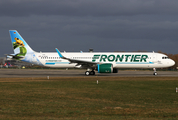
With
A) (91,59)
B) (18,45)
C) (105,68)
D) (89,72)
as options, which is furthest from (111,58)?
(18,45)

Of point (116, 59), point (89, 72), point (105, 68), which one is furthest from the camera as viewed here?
point (89, 72)

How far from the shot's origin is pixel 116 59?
152 ft

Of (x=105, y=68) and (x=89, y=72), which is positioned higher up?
(x=105, y=68)

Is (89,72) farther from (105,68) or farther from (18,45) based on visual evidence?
(18,45)

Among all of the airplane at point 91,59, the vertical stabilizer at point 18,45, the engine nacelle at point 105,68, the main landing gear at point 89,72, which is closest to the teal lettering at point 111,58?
the airplane at point 91,59

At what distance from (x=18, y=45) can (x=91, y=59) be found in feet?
50.2

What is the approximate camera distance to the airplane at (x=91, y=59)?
4594cm

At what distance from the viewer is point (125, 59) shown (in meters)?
46.0

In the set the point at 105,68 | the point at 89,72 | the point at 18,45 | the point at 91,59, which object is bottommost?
the point at 89,72

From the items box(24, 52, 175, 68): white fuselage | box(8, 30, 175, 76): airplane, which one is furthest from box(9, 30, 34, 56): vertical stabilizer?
box(24, 52, 175, 68): white fuselage

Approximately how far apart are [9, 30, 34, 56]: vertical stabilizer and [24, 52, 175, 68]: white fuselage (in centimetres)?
207

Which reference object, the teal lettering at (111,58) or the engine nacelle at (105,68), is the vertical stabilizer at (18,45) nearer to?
the engine nacelle at (105,68)

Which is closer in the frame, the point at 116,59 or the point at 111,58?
the point at 116,59

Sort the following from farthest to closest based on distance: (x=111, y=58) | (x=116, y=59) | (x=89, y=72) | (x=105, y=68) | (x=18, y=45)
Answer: (x=18, y=45) → (x=89, y=72) → (x=111, y=58) → (x=116, y=59) → (x=105, y=68)
